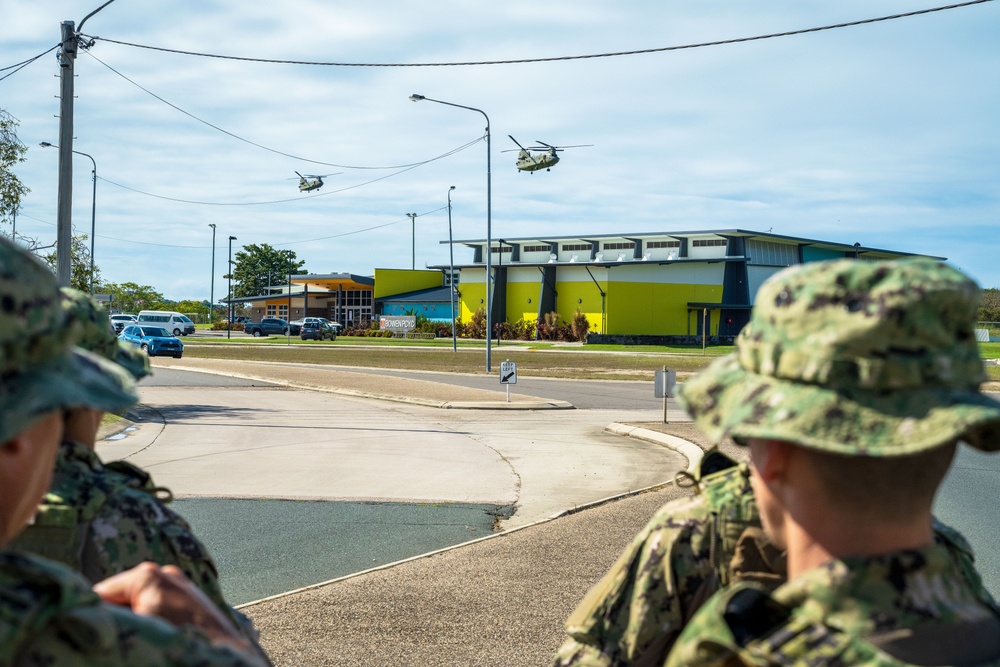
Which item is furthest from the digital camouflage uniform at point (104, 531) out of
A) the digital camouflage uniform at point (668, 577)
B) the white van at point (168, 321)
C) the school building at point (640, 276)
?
the white van at point (168, 321)

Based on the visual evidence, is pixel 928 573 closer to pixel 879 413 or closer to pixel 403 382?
pixel 879 413

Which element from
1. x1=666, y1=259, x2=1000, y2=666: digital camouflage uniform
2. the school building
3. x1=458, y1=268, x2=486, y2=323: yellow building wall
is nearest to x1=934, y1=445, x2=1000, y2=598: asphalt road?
x1=666, y1=259, x2=1000, y2=666: digital camouflage uniform

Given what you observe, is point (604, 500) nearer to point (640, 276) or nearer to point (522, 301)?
point (640, 276)

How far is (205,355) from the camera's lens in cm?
4631

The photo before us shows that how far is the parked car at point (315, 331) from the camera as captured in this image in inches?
2995

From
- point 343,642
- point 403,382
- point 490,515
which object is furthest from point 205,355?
point 343,642

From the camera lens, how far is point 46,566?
119 centimetres

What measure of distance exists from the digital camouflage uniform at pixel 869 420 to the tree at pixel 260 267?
141836 mm

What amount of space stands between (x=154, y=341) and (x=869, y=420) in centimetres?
4343

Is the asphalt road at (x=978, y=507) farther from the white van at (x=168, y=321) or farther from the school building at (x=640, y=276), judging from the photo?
the white van at (x=168, y=321)

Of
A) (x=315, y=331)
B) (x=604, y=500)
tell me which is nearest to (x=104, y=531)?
(x=604, y=500)

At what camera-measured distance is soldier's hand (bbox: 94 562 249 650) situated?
133 centimetres

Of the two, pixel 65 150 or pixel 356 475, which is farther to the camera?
pixel 65 150

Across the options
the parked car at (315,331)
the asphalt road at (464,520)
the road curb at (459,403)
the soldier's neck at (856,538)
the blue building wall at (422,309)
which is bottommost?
the road curb at (459,403)
